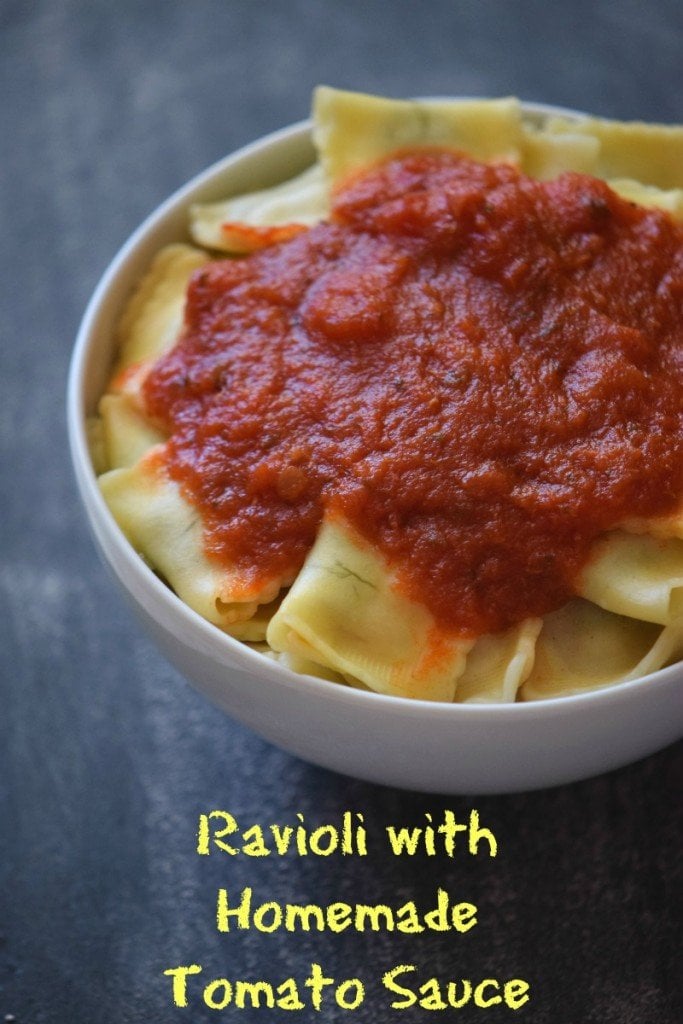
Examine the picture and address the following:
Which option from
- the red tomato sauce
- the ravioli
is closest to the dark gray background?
the ravioli

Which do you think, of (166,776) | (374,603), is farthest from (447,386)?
(166,776)

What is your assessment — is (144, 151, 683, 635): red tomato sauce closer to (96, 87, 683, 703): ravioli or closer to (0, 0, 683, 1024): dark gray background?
(96, 87, 683, 703): ravioli

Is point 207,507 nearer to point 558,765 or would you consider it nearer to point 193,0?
point 558,765

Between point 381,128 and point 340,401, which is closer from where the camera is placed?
point 340,401

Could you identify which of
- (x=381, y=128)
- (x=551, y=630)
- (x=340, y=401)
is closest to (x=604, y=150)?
(x=381, y=128)

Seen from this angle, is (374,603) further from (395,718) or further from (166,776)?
(166,776)

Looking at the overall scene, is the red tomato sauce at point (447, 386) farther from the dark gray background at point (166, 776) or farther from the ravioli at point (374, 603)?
the dark gray background at point (166, 776)
